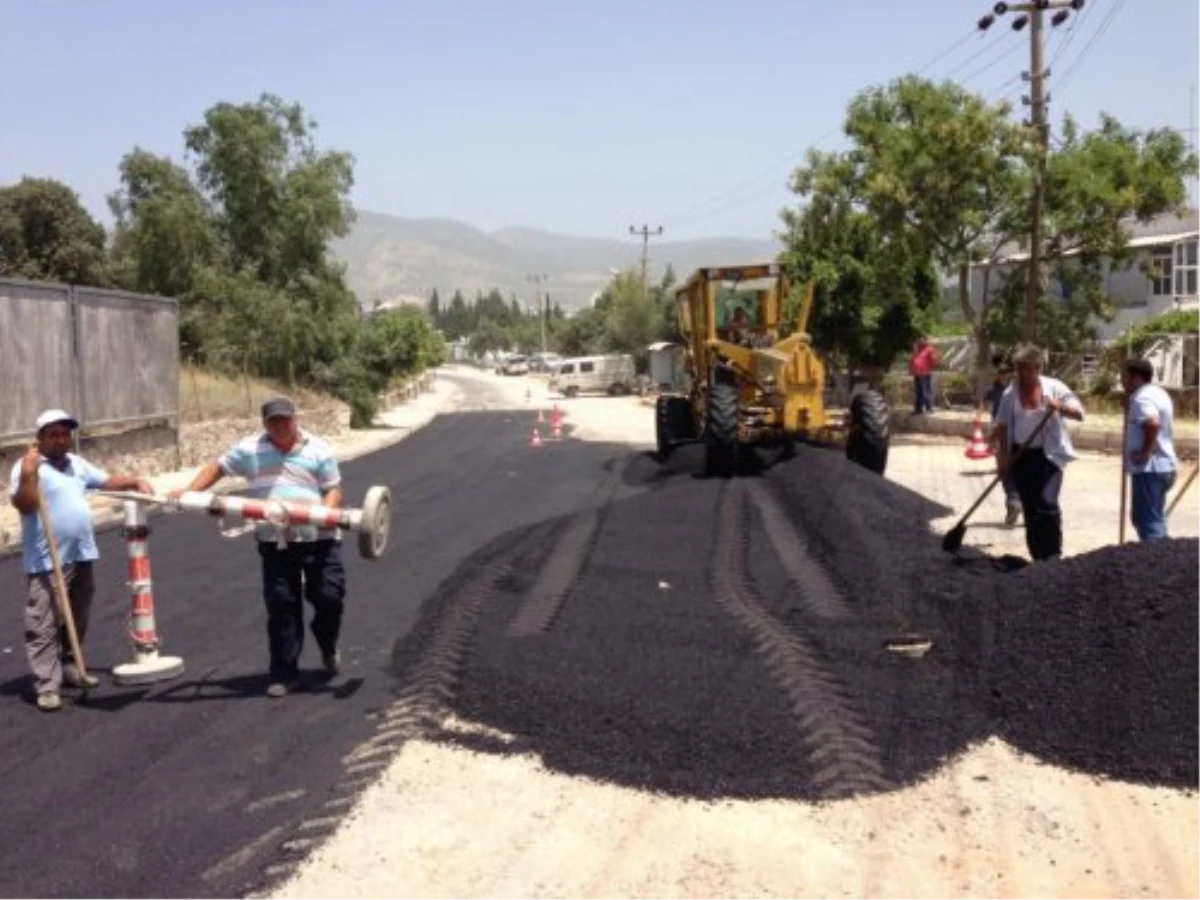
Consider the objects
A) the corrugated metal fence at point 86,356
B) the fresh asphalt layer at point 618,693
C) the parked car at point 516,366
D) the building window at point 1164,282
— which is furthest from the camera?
the parked car at point 516,366

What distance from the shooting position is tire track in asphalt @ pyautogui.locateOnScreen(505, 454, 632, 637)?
7461 mm

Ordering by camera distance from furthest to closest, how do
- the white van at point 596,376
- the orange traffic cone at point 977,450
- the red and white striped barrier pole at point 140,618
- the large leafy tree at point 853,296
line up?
the white van at point 596,376 < the large leafy tree at point 853,296 < the orange traffic cone at point 977,450 < the red and white striped barrier pole at point 140,618

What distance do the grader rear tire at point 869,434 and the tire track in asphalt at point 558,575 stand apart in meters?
3.55

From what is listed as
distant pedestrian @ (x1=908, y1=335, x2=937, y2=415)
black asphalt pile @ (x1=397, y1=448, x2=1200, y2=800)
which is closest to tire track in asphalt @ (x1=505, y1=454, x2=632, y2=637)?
black asphalt pile @ (x1=397, y1=448, x2=1200, y2=800)

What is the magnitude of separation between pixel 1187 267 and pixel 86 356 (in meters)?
31.5

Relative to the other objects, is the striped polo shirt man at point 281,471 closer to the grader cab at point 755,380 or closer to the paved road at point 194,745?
the paved road at point 194,745

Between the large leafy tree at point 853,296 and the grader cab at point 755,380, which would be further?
the large leafy tree at point 853,296

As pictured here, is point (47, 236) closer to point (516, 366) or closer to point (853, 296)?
point (853, 296)

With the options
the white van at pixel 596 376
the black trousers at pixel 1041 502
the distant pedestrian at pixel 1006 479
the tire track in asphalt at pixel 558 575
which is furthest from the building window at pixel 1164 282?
the black trousers at pixel 1041 502

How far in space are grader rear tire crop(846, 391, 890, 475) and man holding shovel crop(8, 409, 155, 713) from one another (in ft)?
33.6

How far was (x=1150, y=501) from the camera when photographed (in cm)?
830

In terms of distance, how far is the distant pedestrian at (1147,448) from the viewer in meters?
8.12

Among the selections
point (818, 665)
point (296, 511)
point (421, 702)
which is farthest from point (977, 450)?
point (296, 511)

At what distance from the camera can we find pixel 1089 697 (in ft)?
18.3
